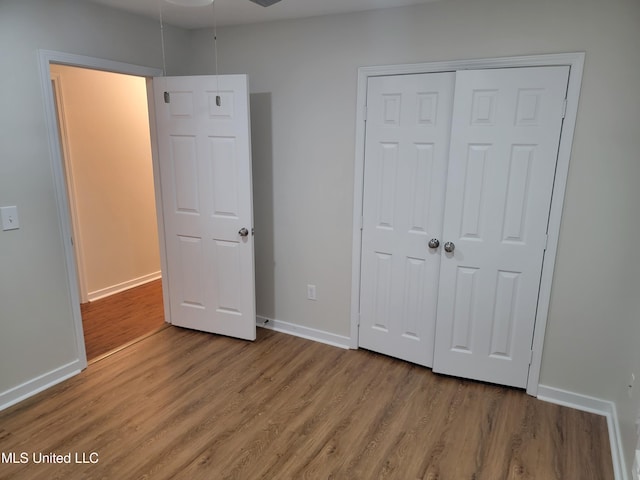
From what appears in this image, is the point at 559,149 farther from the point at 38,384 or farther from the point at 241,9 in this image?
the point at 38,384

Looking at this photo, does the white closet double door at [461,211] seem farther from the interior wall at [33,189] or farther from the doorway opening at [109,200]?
the doorway opening at [109,200]

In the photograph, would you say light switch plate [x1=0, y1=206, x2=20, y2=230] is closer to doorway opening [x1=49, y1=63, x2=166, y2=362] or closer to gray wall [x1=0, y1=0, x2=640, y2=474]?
gray wall [x1=0, y1=0, x2=640, y2=474]

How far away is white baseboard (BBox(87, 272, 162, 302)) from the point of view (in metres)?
4.19

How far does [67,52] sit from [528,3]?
276 cm

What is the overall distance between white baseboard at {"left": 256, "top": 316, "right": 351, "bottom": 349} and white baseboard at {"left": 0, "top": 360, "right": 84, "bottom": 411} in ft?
4.66

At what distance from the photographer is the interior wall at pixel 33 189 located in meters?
2.30

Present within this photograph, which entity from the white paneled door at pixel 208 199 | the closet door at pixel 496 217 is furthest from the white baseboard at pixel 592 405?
the white paneled door at pixel 208 199

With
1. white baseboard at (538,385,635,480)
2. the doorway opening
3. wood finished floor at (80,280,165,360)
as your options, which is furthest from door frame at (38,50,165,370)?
white baseboard at (538,385,635,480)

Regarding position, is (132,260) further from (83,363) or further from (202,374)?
(202,374)

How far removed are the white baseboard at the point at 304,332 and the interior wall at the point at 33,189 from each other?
1.45 m

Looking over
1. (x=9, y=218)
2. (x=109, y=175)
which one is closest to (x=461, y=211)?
(x=9, y=218)

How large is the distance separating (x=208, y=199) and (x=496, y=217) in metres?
2.08

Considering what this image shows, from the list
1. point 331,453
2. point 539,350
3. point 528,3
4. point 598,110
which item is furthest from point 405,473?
point 528,3

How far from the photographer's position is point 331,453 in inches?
84.7
